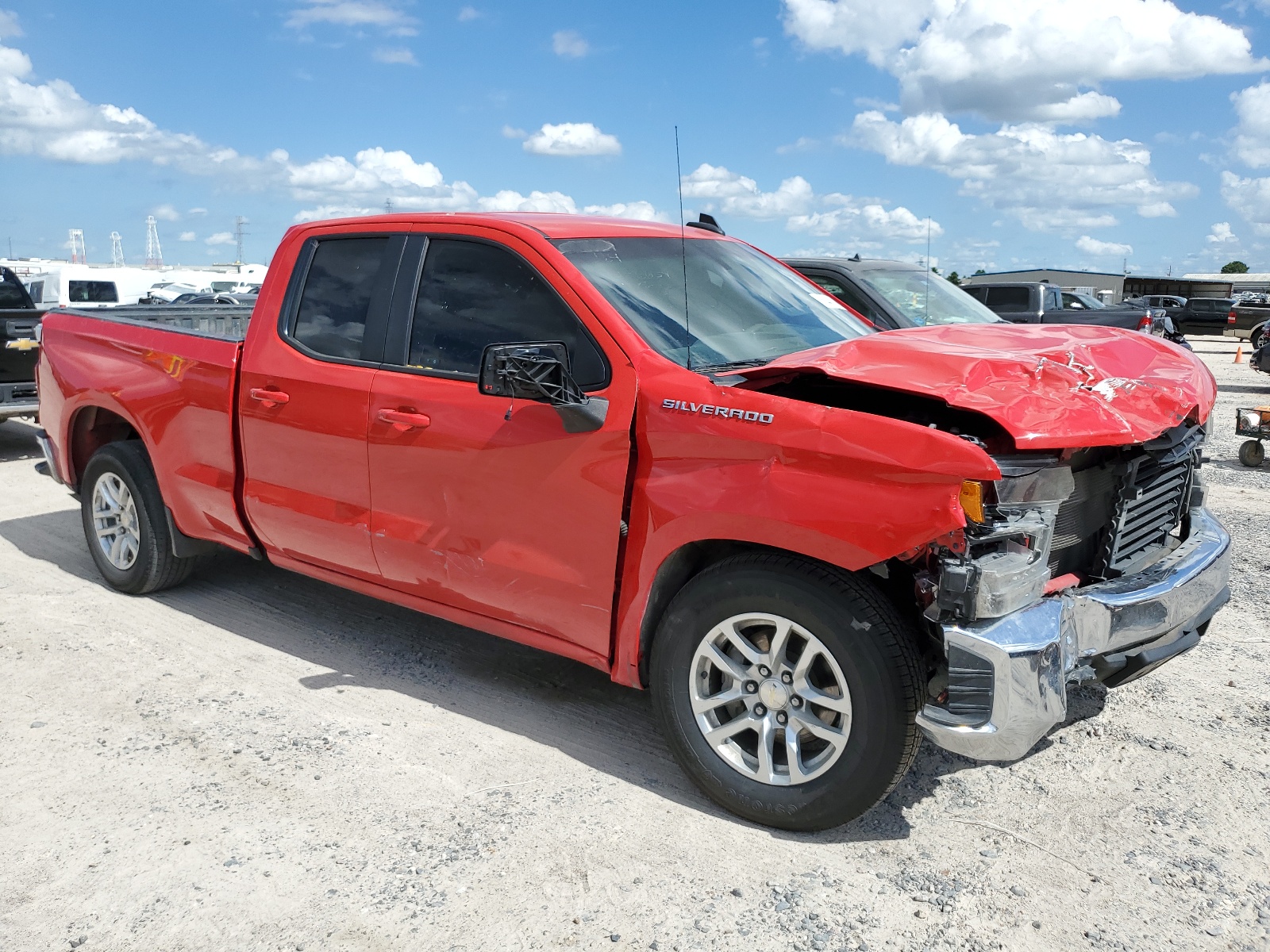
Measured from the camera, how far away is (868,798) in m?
3.08

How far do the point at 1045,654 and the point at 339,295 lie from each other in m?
3.08

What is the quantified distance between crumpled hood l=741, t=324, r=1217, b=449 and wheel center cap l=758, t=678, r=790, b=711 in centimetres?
96

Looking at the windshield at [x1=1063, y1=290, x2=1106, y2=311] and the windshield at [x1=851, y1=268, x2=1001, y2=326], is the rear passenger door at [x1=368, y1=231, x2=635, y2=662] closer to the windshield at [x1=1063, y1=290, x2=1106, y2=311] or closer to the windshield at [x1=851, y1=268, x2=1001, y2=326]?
the windshield at [x1=851, y1=268, x2=1001, y2=326]

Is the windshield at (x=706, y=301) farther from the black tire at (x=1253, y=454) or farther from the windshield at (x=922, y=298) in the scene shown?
the black tire at (x=1253, y=454)

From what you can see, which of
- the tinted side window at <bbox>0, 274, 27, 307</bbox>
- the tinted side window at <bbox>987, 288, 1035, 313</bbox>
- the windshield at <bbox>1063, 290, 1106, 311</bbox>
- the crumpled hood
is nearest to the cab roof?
the crumpled hood

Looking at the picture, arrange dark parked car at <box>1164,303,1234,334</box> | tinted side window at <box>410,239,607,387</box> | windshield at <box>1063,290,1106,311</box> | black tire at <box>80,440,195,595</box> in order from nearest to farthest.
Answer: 1. tinted side window at <box>410,239,607,387</box>
2. black tire at <box>80,440,195,595</box>
3. windshield at <box>1063,290,1106,311</box>
4. dark parked car at <box>1164,303,1234,334</box>

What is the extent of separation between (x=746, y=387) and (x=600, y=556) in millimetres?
758

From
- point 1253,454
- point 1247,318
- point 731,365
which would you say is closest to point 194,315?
point 731,365

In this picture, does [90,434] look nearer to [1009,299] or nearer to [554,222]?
[554,222]

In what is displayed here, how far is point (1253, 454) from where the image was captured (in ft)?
30.4

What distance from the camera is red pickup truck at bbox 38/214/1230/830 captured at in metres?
2.93

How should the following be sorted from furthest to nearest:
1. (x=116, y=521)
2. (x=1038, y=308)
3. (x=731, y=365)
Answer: (x=1038, y=308) < (x=116, y=521) < (x=731, y=365)

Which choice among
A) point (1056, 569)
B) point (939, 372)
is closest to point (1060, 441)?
point (939, 372)

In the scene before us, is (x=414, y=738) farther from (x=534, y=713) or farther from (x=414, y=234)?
(x=414, y=234)
